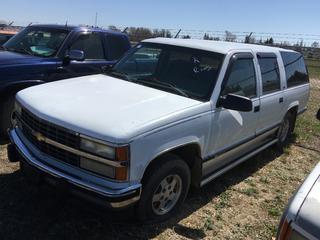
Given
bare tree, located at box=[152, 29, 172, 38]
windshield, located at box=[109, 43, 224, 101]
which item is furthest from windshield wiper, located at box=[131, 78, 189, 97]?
bare tree, located at box=[152, 29, 172, 38]

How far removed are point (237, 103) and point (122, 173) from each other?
1.58m

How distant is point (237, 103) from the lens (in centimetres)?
431

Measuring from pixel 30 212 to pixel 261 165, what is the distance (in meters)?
3.62

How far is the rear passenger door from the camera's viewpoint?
218 inches

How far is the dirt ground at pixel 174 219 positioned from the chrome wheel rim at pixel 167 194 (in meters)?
0.17

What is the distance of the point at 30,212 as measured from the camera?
4113 millimetres

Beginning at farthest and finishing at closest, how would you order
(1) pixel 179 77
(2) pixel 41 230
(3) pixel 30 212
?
(1) pixel 179 77 < (3) pixel 30 212 < (2) pixel 41 230

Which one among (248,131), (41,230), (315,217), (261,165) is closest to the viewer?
(315,217)

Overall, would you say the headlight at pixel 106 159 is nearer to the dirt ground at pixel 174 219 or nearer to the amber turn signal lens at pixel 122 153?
the amber turn signal lens at pixel 122 153

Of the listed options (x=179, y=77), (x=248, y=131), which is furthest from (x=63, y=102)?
(x=248, y=131)

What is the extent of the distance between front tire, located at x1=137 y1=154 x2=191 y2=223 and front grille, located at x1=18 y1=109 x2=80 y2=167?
0.68 meters

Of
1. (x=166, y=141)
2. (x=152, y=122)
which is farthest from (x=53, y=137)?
(x=166, y=141)

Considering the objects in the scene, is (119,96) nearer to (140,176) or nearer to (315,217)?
(140,176)

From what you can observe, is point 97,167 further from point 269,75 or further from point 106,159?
point 269,75
